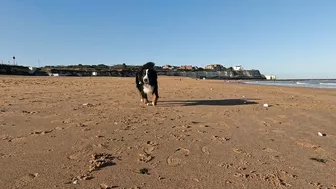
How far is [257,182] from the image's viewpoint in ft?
12.4

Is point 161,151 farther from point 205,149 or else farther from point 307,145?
point 307,145

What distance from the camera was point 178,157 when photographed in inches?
184

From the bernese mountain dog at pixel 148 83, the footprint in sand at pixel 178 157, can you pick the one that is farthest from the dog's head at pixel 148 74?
the footprint in sand at pixel 178 157

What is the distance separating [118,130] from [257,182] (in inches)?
131

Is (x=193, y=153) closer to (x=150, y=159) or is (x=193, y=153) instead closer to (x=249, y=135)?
(x=150, y=159)

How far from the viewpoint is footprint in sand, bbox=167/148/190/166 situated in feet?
14.4

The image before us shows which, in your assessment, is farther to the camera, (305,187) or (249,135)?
(249,135)

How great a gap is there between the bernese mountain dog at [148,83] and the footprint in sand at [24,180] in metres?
7.32

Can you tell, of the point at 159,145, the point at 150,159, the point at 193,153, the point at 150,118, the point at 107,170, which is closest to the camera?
the point at 107,170

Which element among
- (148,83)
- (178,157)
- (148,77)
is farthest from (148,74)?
(178,157)

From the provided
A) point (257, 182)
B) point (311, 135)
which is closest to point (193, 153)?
point (257, 182)

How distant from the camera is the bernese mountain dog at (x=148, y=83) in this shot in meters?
11.1

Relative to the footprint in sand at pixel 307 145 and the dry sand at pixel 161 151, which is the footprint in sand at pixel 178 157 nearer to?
the dry sand at pixel 161 151

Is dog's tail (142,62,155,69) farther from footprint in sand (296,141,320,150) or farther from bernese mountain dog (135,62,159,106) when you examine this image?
footprint in sand (296,141,320,150)
